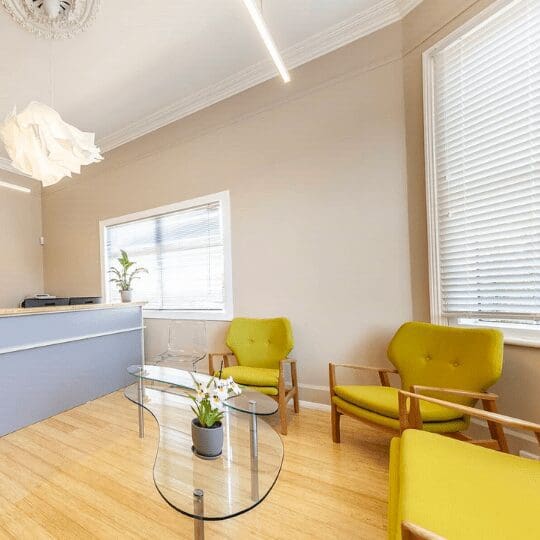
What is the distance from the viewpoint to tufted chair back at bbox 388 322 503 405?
1762 millimetres

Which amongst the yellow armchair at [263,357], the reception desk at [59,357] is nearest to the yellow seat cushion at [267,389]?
the yellow armchair at [263,357]

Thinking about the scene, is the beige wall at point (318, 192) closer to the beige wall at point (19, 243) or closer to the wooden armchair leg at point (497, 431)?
the wooden armchair leg at point (497, 431)

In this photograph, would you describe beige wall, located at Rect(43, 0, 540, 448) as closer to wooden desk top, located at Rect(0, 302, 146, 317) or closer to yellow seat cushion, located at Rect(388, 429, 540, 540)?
yellow seat cushion, located at Rect(388, 429, 540, 540)

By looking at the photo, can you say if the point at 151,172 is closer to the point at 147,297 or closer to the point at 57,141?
the point at 147,297

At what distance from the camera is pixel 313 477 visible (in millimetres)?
1806

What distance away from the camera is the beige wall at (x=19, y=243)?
4.67 m

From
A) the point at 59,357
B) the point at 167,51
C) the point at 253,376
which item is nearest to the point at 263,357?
the point at 253,376

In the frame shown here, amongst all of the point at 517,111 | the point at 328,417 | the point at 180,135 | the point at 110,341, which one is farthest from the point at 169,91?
the point at 328,417

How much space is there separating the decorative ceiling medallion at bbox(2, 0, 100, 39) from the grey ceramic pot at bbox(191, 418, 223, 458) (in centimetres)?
328

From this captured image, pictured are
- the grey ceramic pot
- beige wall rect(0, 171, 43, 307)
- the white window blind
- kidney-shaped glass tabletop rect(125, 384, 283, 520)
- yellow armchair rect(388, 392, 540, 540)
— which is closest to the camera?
yellow armchair rect(388, 392, 540, 540)

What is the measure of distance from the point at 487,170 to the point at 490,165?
0.12 feet

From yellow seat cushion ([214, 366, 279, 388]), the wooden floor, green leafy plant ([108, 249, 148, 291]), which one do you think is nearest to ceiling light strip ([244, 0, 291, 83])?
yellow seat cushion ([214, 366, 279, 388])

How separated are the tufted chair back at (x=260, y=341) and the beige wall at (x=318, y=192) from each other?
0.20 metres

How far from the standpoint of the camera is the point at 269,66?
303 centimetres
